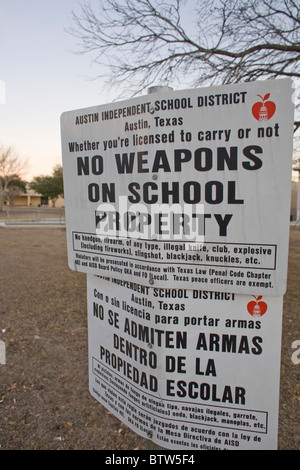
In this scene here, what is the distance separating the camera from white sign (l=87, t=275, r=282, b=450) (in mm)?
1362

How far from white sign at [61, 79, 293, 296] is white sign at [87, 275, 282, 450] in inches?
4.8

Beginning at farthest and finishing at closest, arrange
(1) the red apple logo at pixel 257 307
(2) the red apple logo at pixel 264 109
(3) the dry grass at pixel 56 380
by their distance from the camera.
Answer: (3) the dry grass at pixel 56 380 → (1) the red apple logo at pixel 257 307 → (2) the red apple logo at pixel 264 109

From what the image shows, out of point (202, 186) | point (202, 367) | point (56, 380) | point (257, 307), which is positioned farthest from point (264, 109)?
point (56, 380)

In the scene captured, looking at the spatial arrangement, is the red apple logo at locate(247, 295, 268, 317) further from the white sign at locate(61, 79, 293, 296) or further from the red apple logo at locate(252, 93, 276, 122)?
the red apple logo at locate(252, 93, 276, 122)

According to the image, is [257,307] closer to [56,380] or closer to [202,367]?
[202,367]

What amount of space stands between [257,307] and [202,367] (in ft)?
1.31

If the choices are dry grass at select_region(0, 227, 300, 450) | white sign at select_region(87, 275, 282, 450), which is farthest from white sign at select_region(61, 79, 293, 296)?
dry grass at select_region(0, 227, 300, 450)

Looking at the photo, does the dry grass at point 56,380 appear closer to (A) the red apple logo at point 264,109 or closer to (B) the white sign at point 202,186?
(B) the white sign at point 202,186

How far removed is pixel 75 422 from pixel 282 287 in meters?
2.56

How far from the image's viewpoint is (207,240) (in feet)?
4.32

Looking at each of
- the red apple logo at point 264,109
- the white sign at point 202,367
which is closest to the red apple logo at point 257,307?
the white sign at point 202,367

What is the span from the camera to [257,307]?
1.34 m

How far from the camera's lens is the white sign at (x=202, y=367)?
1.36m
